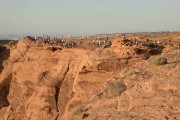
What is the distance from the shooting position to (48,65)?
35.2 m

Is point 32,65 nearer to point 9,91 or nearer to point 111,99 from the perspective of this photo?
point 9,91

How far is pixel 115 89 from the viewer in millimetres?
14648

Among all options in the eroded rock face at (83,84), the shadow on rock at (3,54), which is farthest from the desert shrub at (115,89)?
the shadow on rock at (3,54)

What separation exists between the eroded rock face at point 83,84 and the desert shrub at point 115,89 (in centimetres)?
11

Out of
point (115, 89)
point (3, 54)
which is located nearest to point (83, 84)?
point (115, 89)

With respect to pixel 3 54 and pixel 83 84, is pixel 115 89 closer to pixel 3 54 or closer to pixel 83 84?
pixel 83 84

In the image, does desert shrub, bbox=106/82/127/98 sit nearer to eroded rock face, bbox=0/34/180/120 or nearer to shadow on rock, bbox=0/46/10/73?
eroded rock face, bbox=0/34/180/120

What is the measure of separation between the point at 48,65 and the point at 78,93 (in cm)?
872

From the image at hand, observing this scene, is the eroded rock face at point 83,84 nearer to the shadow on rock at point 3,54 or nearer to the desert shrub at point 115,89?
the desert shrub at point 115,89

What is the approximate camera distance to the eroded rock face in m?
12.1

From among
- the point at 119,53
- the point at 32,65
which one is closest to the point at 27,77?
the point at 32,65

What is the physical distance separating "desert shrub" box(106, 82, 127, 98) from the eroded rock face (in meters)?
0.11

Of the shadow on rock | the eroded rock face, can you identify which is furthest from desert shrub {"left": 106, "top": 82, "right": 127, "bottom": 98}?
the shadow on rock

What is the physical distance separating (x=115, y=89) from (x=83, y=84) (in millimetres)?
12552
